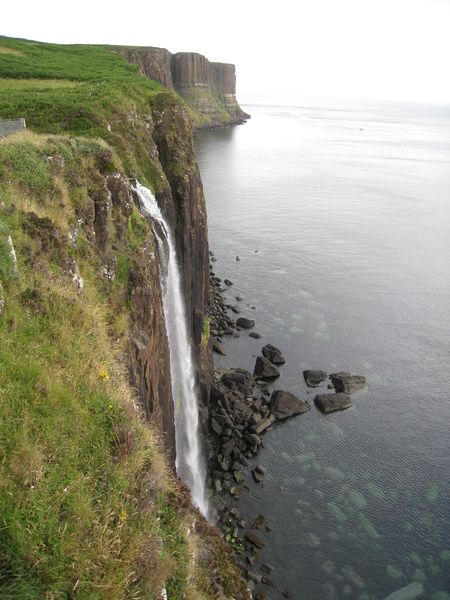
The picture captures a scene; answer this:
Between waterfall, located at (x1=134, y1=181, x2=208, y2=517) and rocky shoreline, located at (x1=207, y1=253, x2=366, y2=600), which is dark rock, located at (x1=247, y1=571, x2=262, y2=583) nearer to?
rocky shoreline, located at (x1=207, y1=253, x2=366, y2=600)

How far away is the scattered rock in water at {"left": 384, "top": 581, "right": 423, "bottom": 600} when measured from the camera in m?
23.8

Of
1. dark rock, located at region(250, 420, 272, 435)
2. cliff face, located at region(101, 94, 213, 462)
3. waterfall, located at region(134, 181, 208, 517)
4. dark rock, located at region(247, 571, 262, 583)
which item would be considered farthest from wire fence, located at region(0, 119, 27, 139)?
dark rock, located at region(247, 571, 262, 583)

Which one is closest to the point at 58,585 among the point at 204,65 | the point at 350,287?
the point at 350,287

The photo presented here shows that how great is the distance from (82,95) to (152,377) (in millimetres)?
22364

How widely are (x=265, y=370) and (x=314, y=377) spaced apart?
463 centimetres

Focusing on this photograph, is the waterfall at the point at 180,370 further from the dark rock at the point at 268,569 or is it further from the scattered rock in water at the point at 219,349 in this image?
the scattered rock in water at the point at 219,349

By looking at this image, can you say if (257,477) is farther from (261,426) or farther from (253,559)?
(253,559)

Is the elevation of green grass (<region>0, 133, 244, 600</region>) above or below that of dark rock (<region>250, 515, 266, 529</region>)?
above

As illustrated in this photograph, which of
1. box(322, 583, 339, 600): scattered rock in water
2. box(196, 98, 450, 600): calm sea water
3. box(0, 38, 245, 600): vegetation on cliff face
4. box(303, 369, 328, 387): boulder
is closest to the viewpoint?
box(0, 38, 245, 600): vegetation on cliff face


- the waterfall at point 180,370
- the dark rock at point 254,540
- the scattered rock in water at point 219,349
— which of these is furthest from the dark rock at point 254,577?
the scattered rock in water at point 219,349

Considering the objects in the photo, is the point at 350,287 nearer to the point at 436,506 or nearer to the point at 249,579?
the point at 436,506

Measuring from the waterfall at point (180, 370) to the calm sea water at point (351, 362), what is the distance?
392cm

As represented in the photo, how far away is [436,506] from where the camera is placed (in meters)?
28.9

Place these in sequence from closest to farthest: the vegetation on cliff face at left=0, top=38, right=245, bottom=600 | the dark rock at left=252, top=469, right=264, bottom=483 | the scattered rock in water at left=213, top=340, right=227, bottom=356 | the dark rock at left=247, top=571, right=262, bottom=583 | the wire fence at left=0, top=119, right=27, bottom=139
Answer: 1. the vegetation on cliff face at left=0, top=38, right=245, bottom=600
2. the wire fence at left=0, top=119, right=27, bottom=139
3. the dark rock at left=247, top=571, right=262, bottom=583
4. the dark rock at left=252, top=469, right=264, bottom=483
5. the scattered rock in water at left=213, top=340, right=227, bottom=356
